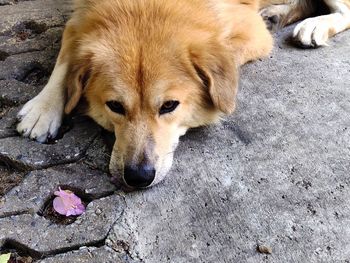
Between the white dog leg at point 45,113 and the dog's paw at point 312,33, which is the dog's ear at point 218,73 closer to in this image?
the white dog leg at point 45,113

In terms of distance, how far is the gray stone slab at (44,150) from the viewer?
8.58ft

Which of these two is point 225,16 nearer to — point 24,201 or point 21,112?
point 21,112

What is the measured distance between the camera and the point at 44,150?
105 inches

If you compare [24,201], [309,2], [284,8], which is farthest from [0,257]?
[309,2]

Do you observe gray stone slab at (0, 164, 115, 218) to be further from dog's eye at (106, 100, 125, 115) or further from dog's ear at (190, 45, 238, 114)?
dog's ear at (190, 45, 238, 114)

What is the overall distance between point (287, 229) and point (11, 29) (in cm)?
245

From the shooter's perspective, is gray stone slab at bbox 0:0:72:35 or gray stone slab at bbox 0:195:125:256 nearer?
gray stone slab at bbox 0:195:125:256

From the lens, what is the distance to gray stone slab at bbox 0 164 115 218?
237 centimetres

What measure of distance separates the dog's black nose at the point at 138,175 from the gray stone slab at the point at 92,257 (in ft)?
1.14

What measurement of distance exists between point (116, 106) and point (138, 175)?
1.29ft

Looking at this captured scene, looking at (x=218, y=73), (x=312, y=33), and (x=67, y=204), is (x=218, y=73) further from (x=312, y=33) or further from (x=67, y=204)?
(x=312, y=33)

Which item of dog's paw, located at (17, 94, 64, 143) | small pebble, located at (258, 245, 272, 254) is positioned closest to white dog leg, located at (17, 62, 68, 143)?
dog's paw, located at (17, 94, 64, 143)

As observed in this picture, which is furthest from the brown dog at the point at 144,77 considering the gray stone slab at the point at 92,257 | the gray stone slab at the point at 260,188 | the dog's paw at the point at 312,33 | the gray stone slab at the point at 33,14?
the gray stone slab at the point at 33,14

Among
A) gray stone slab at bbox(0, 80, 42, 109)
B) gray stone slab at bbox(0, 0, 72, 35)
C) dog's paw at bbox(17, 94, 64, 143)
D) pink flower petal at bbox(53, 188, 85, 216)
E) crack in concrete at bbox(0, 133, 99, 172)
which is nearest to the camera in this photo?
pink flower petal at bbox(53, 188, 85, 216)
